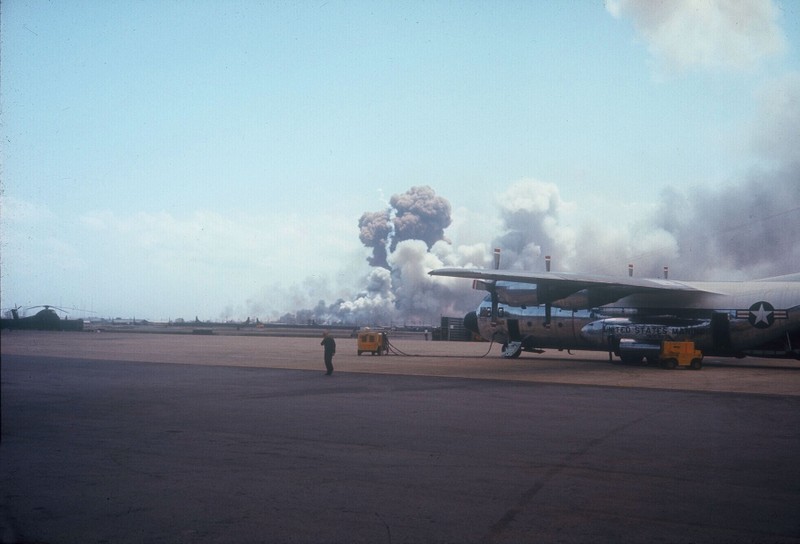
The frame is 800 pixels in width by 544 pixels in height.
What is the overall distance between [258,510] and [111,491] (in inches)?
73.2

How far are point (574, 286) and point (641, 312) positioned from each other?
330 cm

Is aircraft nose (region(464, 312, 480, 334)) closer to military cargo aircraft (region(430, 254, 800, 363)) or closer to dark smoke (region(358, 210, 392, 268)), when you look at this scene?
military cargo aircraft (region(430, 254, 800, 363))

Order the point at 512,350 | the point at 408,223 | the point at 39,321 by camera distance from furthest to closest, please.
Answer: the point at 408,223 → the point at 512,350 → the point at 39,321

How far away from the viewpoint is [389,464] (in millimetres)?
8945

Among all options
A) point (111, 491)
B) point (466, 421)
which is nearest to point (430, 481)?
point (111, 491)

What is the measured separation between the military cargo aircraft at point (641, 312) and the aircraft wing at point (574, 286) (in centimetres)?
4

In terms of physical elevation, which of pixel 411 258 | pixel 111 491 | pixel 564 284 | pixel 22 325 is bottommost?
pixel 111 491

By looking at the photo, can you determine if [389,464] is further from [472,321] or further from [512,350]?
[472,321]

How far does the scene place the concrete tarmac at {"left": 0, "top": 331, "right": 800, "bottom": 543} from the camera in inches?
246

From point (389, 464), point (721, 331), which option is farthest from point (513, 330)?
point (389, 464)

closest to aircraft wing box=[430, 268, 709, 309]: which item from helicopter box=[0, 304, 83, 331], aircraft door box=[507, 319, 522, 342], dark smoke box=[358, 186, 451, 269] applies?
aircraft door box=[507, 319, 522, 342]

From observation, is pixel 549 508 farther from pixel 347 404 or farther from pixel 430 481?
pixel 347 404

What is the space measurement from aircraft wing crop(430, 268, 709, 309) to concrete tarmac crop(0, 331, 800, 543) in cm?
843

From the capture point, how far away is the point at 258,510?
6.79 meters
